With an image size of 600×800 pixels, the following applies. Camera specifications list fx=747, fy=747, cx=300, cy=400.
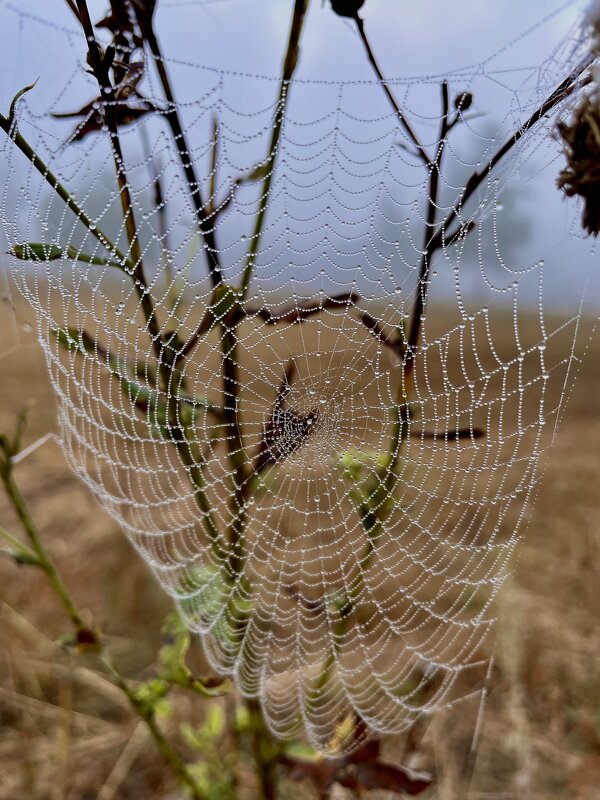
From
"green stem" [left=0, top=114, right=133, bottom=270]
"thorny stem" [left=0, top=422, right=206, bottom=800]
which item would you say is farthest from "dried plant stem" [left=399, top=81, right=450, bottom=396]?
"thorny stem" [left=0, top=422, right=206, bottom=800]

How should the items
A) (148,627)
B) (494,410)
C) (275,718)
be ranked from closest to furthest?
(275,718), (148,627), (494,410)

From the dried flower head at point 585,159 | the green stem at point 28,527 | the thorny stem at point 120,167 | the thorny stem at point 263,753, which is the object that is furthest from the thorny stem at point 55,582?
the dried flower head at point 585,159

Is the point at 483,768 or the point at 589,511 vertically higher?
the point at 589,511

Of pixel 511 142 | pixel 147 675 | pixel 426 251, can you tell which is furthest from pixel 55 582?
pixel 147 675

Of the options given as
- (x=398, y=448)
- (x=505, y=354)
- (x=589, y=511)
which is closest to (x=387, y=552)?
(x=589, y=511)

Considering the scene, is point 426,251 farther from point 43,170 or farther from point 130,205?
point 43,170

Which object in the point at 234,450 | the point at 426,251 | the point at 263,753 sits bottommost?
the point at 263,753

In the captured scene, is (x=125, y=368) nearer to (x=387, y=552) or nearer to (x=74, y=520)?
(x=387, y=552)
